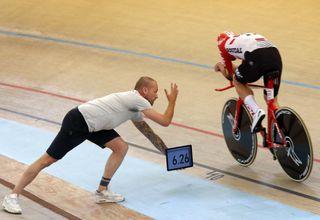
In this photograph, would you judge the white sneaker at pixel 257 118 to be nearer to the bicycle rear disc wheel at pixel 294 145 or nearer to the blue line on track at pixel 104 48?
the bicycle rear disc wheel at pixel 294 145

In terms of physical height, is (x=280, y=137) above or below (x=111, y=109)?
below

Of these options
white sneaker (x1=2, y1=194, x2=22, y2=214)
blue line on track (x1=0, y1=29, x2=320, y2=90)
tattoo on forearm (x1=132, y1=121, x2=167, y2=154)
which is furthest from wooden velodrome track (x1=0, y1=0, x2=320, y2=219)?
tattoo on forearm (x1=132, y1=121, x2=167, y2=154)

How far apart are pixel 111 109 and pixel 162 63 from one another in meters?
3.85

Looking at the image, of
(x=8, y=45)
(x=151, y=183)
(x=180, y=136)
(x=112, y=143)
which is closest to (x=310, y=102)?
(x=180, y=136)

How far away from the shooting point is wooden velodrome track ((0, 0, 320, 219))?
16.0ft

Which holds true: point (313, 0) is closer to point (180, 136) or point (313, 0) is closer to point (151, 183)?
point (180, 136)

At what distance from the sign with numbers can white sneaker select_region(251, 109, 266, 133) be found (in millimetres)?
509

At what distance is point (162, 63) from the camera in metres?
7.78

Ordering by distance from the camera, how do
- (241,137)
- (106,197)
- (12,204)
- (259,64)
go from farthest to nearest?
1. (241,137)
2. (259,64)
3. (106,197)
4. (12,204)

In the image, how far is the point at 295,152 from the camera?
→ 4.36m

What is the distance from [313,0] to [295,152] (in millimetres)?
5343

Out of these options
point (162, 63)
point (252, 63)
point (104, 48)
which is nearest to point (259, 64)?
point (252, 63)

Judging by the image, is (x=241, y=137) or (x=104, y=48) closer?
(x=241, y=137)

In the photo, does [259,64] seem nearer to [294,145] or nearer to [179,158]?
[294,145]
